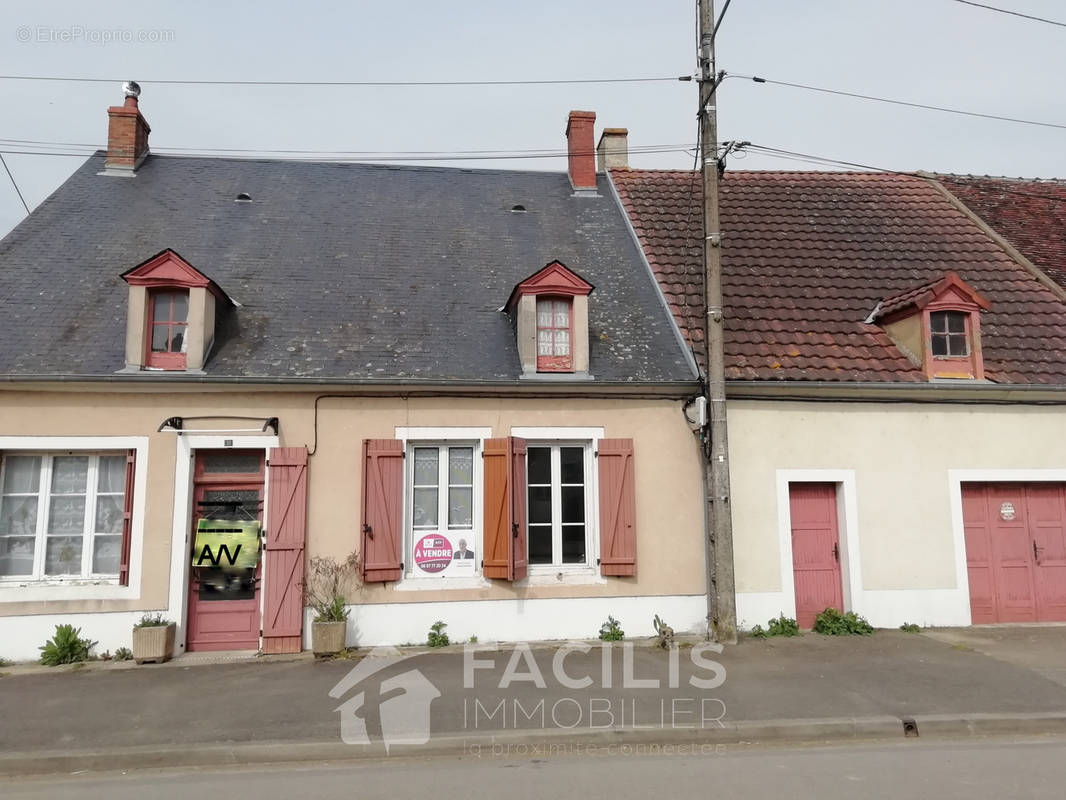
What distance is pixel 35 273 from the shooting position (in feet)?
34.3

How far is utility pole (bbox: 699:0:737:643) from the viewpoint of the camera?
8.82 metres

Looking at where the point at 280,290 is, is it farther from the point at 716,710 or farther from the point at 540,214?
the point at 716,710

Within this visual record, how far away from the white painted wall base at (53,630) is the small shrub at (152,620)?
0.31 feet

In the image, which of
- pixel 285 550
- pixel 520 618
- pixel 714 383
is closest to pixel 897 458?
pixel 714 383

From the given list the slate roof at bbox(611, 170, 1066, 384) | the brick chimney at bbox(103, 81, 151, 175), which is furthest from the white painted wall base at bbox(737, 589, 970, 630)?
the brick chimney at bbox(103, 81, 151, 175)

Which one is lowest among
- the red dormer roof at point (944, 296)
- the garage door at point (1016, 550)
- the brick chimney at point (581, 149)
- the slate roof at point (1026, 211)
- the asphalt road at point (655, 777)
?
the asphalt road at point (655, 777)

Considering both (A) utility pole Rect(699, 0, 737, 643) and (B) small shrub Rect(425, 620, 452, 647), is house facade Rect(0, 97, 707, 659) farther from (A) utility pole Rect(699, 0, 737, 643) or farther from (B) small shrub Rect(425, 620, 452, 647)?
(A) utility pole Rect(699, 0, 737, 643)

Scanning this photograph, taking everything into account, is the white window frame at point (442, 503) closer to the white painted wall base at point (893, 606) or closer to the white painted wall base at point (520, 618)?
the white painted wall base at point (520, 618)

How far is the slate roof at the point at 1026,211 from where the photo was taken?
1258cm

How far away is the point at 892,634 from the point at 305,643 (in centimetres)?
741

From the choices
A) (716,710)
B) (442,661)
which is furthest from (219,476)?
(716,710)

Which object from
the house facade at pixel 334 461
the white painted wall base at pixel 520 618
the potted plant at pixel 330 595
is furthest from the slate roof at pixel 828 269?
the potted plant at pixel 330 595

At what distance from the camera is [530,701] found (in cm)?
668

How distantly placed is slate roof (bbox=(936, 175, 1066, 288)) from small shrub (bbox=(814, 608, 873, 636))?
6951 mm
